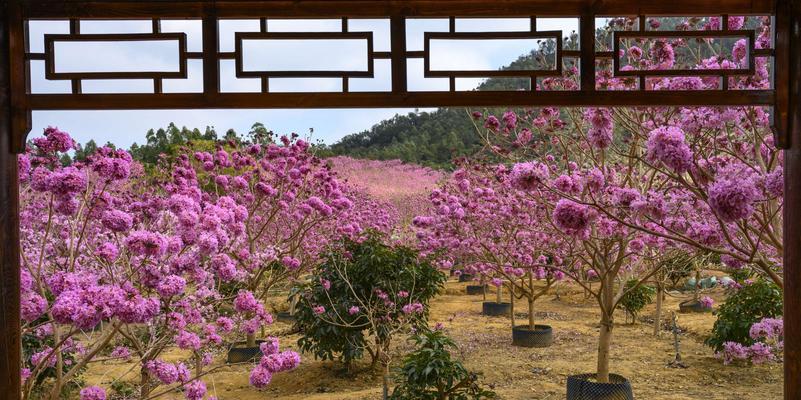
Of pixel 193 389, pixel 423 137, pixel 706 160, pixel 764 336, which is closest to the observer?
pixel 706 160

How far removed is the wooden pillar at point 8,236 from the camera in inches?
103

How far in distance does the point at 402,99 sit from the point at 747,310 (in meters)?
5.13

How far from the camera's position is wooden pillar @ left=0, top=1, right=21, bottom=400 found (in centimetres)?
262

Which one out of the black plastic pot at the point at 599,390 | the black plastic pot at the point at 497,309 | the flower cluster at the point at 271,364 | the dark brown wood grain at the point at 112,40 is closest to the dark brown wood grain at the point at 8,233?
the dark brown wood grain at the point at 112,40

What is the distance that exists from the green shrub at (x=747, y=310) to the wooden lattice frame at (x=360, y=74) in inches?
158

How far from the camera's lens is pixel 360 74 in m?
2.69

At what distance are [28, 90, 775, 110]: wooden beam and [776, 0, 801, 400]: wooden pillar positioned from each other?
11 centimetres

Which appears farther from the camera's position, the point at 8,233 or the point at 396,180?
the point at 396,180

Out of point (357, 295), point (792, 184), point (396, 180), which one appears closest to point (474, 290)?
point (396, 180)

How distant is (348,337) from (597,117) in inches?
135

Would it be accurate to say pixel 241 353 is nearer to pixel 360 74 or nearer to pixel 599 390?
pixel 599 390

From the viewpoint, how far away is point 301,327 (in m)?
6.51

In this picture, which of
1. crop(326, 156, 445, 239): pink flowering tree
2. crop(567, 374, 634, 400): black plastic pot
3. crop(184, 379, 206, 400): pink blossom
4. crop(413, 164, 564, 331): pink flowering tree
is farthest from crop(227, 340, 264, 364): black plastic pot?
crop(326, 156, 445, 239): pink flowering tree

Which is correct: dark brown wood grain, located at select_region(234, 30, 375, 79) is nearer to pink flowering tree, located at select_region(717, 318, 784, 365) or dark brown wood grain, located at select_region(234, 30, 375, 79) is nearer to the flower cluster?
the flower cluster
